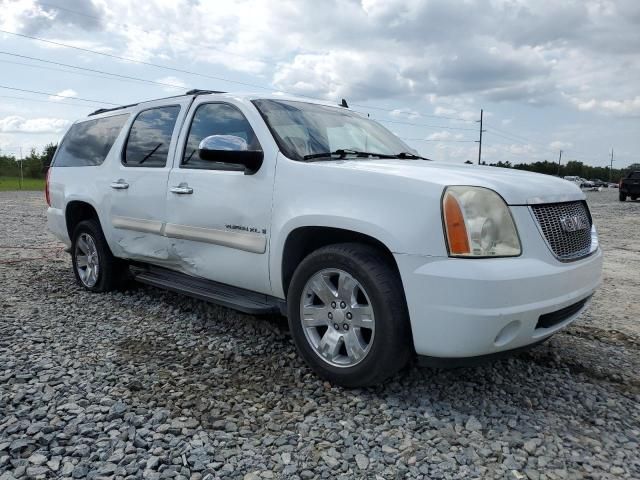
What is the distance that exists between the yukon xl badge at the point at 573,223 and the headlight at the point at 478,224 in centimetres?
48

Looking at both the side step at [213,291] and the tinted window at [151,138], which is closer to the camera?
the side step at [213,291]

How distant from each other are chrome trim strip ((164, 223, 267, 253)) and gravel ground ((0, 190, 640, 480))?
75 cm

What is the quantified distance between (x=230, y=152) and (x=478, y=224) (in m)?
1.61

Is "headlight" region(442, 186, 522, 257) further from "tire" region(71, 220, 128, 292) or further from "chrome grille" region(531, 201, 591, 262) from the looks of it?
"tire" region(71, 220, 128, 292)

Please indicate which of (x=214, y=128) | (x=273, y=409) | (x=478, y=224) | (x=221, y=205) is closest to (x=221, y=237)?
(x=221, y=205)

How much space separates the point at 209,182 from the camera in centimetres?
389

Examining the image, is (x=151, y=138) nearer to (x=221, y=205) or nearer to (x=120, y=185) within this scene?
(x=120, y=185)

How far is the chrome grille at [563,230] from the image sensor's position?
2953 mm

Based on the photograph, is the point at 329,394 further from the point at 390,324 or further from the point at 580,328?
the point at 580,328

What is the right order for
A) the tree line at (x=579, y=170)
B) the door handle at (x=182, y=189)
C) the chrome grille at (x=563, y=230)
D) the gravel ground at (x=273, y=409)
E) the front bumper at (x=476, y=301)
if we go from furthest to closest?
1. the tree line at (x=579, y=170)
2. the door handle at (x=182, y=189)
3. the chrome grille at (x=563, y=230)
4. the front bumper at (x=476, y=301)
5. the gravel ground at (x=273, y=409)

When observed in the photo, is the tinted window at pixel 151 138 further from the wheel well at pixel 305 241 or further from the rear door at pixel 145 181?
the wheel well at pixel 305 241

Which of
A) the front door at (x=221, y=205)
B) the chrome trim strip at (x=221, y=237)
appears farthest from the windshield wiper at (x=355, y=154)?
the chrome trim strip at (x=221, y=237)

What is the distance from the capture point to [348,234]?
3182 millimetres

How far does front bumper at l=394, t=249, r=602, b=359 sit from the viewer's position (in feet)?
8.60
